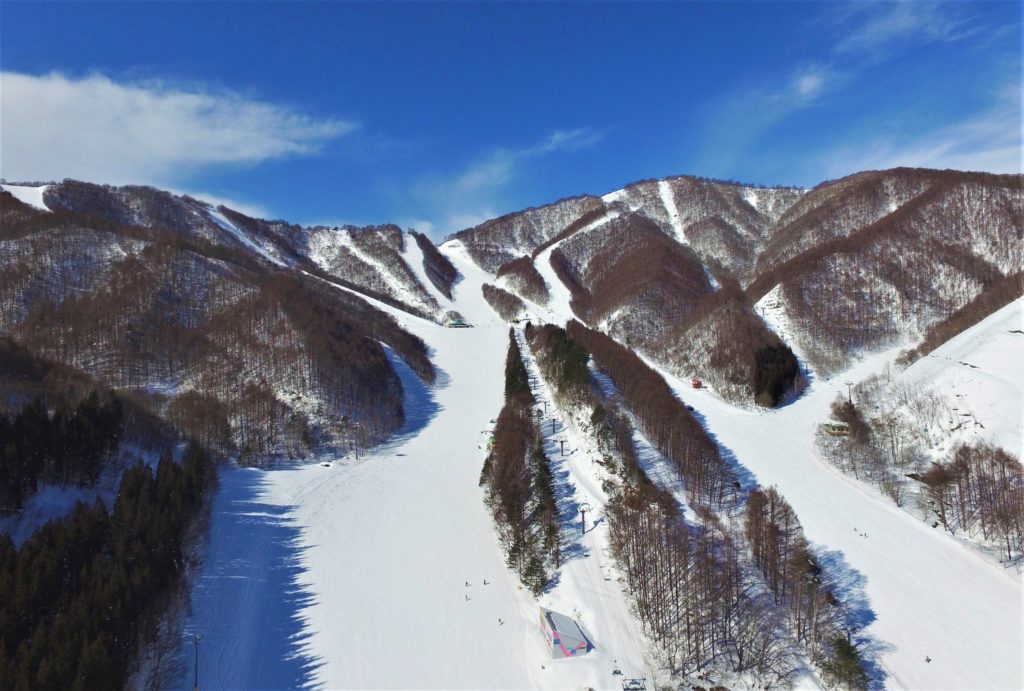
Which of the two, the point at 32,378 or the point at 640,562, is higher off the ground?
the point at 32,378

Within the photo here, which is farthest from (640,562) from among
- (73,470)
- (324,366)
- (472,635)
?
(324,366)

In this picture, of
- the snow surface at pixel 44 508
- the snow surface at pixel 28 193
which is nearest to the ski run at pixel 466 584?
the snow surface at pixel 44 508

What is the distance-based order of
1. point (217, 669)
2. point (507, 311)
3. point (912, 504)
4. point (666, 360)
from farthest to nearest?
point (507, 311), point (666, 360), point (912, 504), point (217, 669)

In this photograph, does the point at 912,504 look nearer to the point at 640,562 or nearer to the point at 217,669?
the point at 640,562

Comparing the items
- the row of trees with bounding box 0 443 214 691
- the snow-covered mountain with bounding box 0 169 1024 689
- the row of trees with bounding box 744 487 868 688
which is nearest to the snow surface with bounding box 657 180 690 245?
the snow-covered mountain with bounding box 0 169 1024 689

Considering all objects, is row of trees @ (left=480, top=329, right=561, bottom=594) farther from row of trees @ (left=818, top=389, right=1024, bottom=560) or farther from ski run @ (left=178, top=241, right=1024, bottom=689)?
row of trees @ (left=818, top=389, right=1024, bottom=560)

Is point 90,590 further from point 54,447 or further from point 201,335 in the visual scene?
point 201,335
